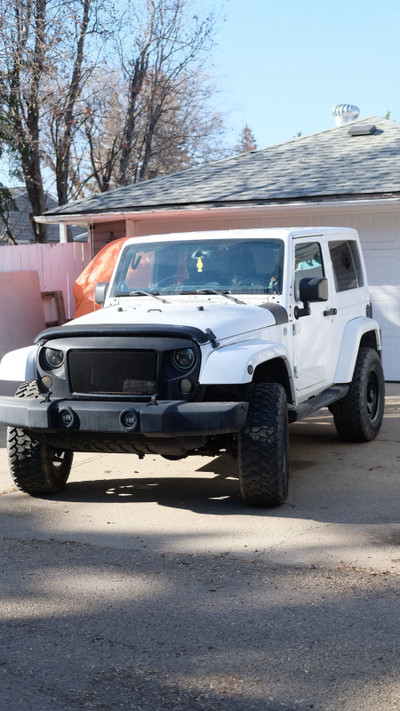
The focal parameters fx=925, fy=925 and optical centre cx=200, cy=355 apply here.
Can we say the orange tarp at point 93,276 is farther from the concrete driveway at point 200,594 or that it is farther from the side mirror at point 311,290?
the side mirror at point 311,290

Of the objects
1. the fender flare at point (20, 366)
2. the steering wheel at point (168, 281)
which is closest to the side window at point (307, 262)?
the steering wheel at point (168, 281)

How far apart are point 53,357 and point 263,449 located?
1.58 metres

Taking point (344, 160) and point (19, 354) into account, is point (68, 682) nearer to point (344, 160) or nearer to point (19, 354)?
point (19, 354)

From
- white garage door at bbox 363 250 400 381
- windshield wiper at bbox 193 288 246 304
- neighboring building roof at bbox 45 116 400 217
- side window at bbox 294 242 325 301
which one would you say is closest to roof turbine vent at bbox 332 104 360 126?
neighboring building roof at bbox 45 116 400 217

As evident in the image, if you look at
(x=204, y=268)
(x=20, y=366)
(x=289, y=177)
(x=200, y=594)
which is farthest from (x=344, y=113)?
(x=200, y=594)

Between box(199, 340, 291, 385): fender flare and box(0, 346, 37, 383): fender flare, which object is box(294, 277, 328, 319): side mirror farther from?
box(0, 346, 37, 383): fender flare

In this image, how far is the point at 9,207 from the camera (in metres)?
22.6

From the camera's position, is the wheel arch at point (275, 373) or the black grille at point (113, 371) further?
the wheel arch at point (275, 373)

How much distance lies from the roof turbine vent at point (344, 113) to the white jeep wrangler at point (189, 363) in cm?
1101

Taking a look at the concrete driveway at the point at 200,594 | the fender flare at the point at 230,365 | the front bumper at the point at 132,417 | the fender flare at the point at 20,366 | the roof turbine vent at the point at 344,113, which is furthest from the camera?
the roof turbine vent at the point at 344,113

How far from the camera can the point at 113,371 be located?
610 cm

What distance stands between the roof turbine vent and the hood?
12282 millimetres

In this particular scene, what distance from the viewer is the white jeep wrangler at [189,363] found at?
5906 mm

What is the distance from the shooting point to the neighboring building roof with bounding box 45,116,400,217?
13.3m
